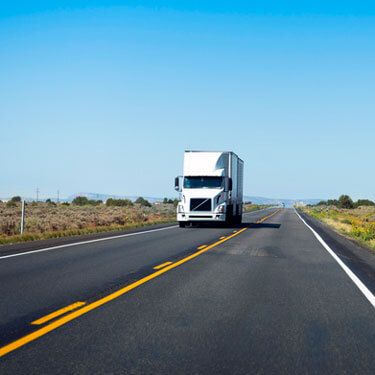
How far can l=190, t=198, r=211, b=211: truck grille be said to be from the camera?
29.7 metres

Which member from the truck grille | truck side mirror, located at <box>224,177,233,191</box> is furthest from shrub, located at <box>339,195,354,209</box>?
the truck grille

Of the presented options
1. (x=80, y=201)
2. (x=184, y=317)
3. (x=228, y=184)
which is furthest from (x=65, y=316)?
(x=80, y=201)

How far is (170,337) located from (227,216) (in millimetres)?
24795

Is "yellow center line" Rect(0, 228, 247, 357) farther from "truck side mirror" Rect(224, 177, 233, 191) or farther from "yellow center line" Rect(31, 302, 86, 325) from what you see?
"truck side mirror" Rect(224, 177, 233, 191)

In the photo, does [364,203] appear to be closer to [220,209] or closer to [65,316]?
[220,209]

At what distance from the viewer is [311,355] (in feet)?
18.5

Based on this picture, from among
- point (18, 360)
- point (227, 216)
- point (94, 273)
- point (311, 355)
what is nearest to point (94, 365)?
point (18, 360)

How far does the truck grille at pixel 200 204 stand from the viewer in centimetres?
2967

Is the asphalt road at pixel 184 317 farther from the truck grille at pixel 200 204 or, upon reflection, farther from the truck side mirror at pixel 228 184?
the truck side mirror at pixel 228 184

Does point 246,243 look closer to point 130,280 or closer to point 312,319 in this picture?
point 130,280

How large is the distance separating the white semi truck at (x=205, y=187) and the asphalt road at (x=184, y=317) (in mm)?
15905

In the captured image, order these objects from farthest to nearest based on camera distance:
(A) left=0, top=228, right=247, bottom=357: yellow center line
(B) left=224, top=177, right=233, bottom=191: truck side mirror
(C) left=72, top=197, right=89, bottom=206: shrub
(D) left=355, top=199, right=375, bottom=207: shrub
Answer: (D) left=355, top=199, right=375, bottom=207: shrub
(C) left=72, top=197, right=89, bottom=206: shrub
(B) left=224, top=177, right=233, bottom=191: truck side mirror
(A) left=0, top=228, right=247, bottom=357: yellow center line

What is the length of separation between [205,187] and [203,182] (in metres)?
0.30

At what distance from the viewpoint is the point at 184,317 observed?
23.8 ft
